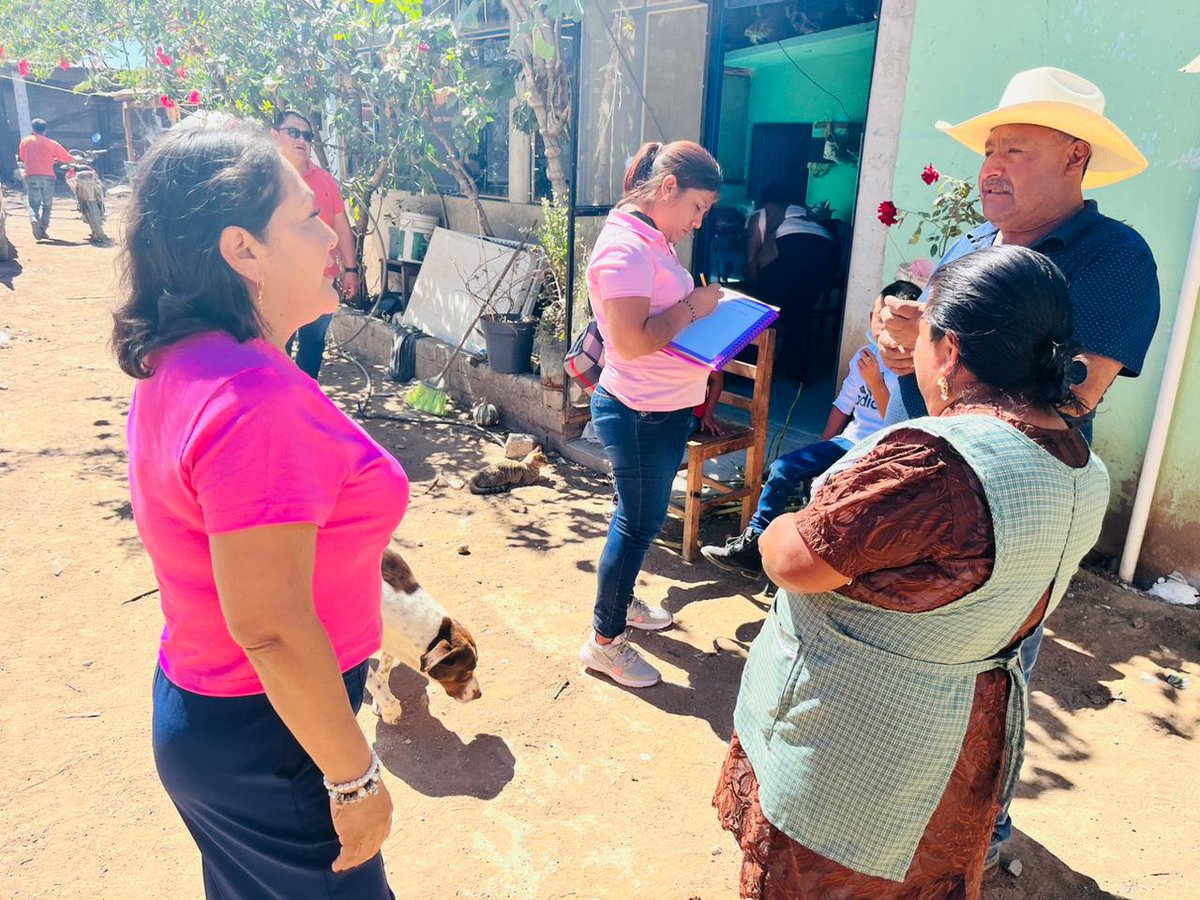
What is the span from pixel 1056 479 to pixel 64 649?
12.3 feet

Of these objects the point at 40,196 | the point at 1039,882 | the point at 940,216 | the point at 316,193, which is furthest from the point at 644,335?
the point at 40,196

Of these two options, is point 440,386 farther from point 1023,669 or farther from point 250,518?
point 250,518

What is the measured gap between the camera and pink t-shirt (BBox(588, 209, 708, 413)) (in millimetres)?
2709

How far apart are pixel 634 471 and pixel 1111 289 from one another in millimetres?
1531

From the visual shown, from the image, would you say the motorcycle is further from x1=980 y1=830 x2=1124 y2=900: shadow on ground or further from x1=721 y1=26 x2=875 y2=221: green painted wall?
x1=980 y1=830 x2=1124 y2=900: shadow on ground

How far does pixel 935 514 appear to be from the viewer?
4.32ft

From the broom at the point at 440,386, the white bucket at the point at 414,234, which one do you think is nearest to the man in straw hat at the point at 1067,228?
the broom at the point at 440,386

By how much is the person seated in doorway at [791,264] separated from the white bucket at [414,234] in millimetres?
3254

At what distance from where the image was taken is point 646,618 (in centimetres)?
371

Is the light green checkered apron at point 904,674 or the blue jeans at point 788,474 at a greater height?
the light green checkered apron at point 904,674

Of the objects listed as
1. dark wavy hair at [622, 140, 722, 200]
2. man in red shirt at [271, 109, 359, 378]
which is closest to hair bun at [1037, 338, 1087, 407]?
dark wavy hair at [622, 140, 722, 200]

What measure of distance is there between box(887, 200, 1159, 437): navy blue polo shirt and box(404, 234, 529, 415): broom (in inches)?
191

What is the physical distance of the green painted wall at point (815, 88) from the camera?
7.39 metres

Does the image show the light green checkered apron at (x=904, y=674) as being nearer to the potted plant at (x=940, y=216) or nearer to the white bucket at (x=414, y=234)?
the potted plant at (x=940, y=216)
